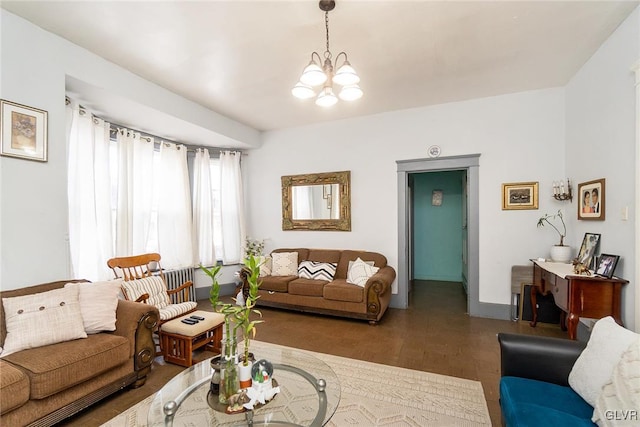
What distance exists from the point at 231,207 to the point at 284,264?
5.24 ft

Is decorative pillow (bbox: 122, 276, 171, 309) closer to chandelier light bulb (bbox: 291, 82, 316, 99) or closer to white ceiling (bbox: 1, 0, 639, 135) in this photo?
white ceiling (bbox: 1, 0, 639, 135)

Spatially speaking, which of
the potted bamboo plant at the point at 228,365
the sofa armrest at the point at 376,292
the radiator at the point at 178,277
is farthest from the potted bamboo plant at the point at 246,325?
the radiator at the point at 178,277

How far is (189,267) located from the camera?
466 cm

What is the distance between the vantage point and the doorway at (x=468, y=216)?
13.1 feet

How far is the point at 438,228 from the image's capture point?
20.5 feet

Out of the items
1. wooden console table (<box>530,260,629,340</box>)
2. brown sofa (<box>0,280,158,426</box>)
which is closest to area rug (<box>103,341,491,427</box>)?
brown sofa (<box>0,280,158,426</box>)

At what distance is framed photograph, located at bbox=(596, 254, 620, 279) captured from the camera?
2.35m

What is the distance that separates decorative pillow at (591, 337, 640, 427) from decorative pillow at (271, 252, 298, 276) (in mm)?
3717

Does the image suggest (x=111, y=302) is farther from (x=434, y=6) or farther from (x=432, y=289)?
(x=432, y=289)

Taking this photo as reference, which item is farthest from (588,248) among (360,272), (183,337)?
(183,337)

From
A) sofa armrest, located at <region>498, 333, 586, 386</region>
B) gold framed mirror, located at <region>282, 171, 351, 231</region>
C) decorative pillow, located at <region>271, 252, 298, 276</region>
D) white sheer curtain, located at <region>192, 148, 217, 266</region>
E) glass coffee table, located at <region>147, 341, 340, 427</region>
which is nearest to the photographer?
glass coffee table, located at <region>147, 341, 340, 427</region>

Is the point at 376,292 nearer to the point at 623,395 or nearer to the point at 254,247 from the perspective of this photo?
the point at 623,395

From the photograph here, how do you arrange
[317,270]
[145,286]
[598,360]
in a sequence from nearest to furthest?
[598,360]
[145,286]
[317,270]

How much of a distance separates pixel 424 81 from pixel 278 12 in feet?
6.53
